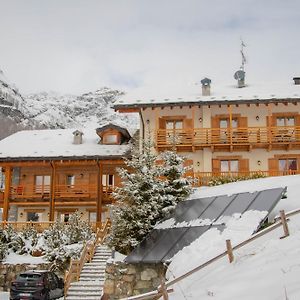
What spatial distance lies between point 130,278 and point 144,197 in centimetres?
416

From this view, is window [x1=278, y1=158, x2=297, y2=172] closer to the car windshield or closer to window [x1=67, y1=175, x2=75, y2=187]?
window [x1=67, y1=175, x2=75, y2=187]

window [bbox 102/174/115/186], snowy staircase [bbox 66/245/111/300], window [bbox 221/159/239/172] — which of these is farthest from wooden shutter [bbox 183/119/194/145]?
snowy staircase [bbox 66/245/111/300]

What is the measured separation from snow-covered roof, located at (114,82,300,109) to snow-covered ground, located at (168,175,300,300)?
1569 centimetres

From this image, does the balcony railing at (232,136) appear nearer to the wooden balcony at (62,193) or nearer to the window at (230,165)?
the window at (230,165)

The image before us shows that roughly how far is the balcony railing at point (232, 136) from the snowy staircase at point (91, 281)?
10.5m

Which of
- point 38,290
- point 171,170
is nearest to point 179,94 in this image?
point 171,170

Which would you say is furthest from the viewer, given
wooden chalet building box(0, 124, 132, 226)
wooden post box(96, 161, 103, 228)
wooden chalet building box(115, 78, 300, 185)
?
wooden chalet building box(0, 124, 132, 226)

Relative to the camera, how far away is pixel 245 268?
12.0 meters

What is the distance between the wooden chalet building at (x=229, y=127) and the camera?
3191cm

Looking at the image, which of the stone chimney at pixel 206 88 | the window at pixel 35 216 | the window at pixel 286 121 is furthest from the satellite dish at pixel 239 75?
the window at pixel 35 216

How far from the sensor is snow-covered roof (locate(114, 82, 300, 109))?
3206cm

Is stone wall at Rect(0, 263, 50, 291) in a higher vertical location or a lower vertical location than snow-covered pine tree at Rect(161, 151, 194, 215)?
lower

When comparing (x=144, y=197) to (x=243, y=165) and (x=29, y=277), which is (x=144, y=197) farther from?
(x=243, y=165)

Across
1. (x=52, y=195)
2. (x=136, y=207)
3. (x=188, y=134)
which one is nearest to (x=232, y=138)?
(x=188, y=134)
